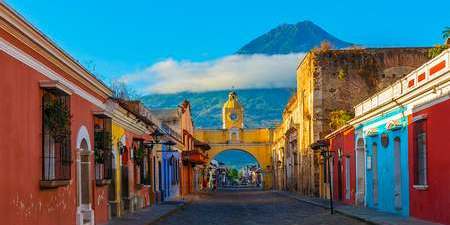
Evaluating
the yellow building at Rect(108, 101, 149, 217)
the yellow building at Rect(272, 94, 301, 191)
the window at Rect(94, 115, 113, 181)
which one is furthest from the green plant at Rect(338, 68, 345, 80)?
the window at Rect(94, 115, 113, 181)

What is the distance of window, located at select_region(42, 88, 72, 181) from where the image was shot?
1301cm

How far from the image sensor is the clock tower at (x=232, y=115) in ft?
287

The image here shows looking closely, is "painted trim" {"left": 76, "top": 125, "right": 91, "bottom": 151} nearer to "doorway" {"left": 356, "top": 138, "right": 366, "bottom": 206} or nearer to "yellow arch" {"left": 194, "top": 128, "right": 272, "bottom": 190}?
"doorway" {"left": 356, "top": 138, "right": 366, "bottom": 206}

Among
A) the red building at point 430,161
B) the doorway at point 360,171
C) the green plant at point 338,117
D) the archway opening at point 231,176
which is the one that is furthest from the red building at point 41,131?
the archway opening at point 231,176

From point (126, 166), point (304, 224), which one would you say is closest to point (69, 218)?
point (304, 224)

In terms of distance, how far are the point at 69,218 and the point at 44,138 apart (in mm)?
2723

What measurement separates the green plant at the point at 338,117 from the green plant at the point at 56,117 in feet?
80.8

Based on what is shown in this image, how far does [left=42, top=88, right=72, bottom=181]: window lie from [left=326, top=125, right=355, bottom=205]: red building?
50.4 ft

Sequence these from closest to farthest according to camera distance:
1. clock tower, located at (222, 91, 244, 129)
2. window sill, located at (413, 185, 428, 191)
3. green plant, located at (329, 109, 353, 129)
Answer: window sill, located at (413, 185, 428, 191) → green plant, located at (329, 109, 353, 129) → clock tower, located at (222, 91, 244, 129)

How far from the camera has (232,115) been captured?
8925 cm

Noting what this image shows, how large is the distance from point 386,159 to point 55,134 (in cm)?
1162

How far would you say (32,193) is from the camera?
11992 mm

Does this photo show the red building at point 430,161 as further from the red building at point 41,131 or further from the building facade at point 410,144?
the red building at point 41,131

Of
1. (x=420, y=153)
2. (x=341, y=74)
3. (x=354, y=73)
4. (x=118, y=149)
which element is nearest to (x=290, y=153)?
(x=341, y=74)
